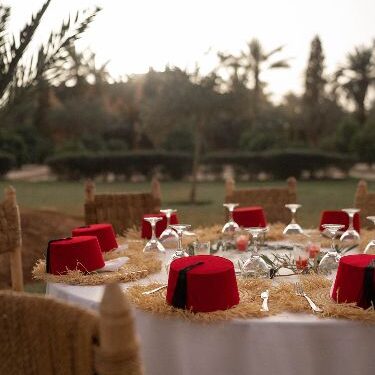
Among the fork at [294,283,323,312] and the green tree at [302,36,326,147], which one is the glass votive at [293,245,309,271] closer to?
the fork at [294,283,323,312]

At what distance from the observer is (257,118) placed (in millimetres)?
30500

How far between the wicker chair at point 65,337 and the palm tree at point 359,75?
3676cm

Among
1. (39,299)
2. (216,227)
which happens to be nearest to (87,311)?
(39,299)

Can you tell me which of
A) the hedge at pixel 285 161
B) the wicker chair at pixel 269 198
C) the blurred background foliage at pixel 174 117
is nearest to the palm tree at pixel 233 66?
the blurred background foliage at pixel 174 117

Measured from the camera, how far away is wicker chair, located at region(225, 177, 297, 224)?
383 centimetres

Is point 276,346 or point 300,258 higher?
point 300,258

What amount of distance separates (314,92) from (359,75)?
489cm

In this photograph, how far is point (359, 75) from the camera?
36.6 metres

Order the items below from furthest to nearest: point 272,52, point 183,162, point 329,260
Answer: point 272,52 → point 183,162 → point 329,260

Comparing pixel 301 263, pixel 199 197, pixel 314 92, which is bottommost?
A: pixel 199 197

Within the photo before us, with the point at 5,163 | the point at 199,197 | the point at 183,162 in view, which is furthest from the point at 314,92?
the point at 199,197

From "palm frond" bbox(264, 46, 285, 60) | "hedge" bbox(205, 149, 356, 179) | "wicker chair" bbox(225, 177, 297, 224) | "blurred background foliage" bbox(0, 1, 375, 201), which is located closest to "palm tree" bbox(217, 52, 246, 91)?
"blurred background foliage" bbox(0, 1, 375, 201)

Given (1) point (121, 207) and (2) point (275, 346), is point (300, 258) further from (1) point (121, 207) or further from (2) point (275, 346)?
(1) point (121, 207)

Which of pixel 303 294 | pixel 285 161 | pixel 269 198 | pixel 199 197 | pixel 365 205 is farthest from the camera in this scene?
pixel 285 161
